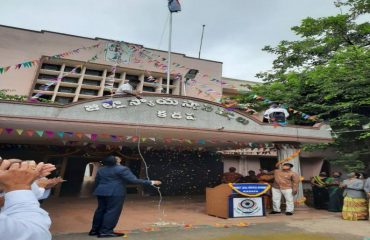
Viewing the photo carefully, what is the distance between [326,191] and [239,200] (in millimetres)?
4051

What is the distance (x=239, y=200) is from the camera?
26.8ft

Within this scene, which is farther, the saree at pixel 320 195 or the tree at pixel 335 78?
the tree at pixel 335 78

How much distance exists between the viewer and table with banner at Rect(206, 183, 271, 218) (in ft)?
26.4

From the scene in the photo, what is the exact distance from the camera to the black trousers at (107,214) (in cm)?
572

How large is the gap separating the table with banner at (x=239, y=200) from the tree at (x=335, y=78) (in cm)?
533

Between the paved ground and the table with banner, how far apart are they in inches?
9.8

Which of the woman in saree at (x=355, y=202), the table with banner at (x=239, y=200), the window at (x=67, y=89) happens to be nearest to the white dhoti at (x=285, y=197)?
the table with banner at (x=239, y=200)

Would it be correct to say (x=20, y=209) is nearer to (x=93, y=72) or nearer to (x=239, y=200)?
(x=239, y=200)

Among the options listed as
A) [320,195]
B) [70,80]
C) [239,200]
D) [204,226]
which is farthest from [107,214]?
[70,80]

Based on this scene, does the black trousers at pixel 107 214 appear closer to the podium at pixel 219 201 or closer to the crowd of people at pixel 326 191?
the podium at pixel 219 201

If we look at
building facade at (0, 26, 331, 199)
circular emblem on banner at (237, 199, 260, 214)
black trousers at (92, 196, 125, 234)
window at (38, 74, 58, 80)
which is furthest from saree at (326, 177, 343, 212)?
window at (38, 74, 58, 80)

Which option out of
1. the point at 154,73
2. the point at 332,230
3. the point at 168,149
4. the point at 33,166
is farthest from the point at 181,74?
the point at 33,166

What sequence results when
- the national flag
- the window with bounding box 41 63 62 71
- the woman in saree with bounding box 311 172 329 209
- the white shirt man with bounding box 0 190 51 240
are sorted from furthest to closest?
1. the window with bounding box 41 63 62 71
2. the national flag
3. the woman in saree with bounding box 311 172 329 209
4. the white shirt man with bounding box 0 190 51 240

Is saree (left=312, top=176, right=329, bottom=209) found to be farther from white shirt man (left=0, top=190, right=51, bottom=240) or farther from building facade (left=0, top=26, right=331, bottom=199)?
white shirt man (left=0, top=190, right=51, bottom=240)
